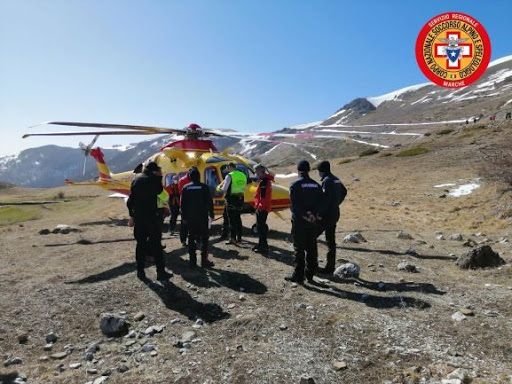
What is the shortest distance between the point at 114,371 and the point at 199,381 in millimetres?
1182

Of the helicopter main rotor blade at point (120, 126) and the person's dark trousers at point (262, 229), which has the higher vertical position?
the helicopter main rotor blade at point (120, 126)

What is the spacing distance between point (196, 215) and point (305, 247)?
288 cm

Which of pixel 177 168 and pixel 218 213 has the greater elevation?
pixel 177 168

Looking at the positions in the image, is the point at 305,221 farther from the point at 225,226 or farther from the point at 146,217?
the point at 225,226

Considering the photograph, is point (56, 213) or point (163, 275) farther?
point (56, 213)

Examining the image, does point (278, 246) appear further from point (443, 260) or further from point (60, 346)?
point (60, 346)

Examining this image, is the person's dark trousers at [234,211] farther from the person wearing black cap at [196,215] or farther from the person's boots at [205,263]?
the person's boots at [205,263]

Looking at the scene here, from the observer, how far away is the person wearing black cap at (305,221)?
7.55m

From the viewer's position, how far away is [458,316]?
5570 mm

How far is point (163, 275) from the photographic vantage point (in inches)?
319

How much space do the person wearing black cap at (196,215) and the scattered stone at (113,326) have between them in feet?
10.7

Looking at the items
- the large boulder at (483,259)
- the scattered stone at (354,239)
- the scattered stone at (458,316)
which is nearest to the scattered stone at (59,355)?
the scattered stone at (458,316)

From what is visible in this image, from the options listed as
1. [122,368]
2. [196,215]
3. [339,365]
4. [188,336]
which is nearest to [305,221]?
[196,215]

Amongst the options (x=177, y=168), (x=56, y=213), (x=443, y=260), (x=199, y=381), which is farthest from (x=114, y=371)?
(x=56, y=213)
